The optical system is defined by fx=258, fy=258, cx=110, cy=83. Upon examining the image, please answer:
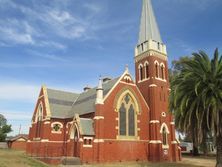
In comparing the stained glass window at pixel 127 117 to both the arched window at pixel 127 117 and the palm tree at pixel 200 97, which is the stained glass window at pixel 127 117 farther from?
the palm tree at pixel 200 97

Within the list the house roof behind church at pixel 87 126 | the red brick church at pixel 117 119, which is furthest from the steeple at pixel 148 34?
the house roof behind church at pixel 87 126

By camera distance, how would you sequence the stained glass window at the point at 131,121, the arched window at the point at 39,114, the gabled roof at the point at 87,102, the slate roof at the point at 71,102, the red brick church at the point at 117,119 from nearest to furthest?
1. the red brick church at the point at 117,119
2. the stained glass window at the point at 131,121
3. the gabled roof at the point at 87,102
4. the slate roof at the point at 71,102
5. the arched window at the point at 39,114

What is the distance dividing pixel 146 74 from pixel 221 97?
24.4 m

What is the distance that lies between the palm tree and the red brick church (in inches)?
578

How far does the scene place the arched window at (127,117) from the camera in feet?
134

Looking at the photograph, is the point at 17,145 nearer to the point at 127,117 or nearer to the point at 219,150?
the point at 127,117

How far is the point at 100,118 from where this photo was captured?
3806 centimetres

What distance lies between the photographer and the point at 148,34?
162 ft

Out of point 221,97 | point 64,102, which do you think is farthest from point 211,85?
point 64,102

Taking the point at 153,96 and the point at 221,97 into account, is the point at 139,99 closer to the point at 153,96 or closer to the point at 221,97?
the point at 153,96

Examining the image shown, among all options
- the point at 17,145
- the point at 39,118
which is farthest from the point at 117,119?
the point at 17,145

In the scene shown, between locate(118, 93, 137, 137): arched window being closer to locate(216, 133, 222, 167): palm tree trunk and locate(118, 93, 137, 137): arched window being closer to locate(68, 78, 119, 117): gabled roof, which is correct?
locate(68, 78, 119, 117): gabled roof

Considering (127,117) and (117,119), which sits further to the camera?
(127,117)

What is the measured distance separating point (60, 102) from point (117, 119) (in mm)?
13743
